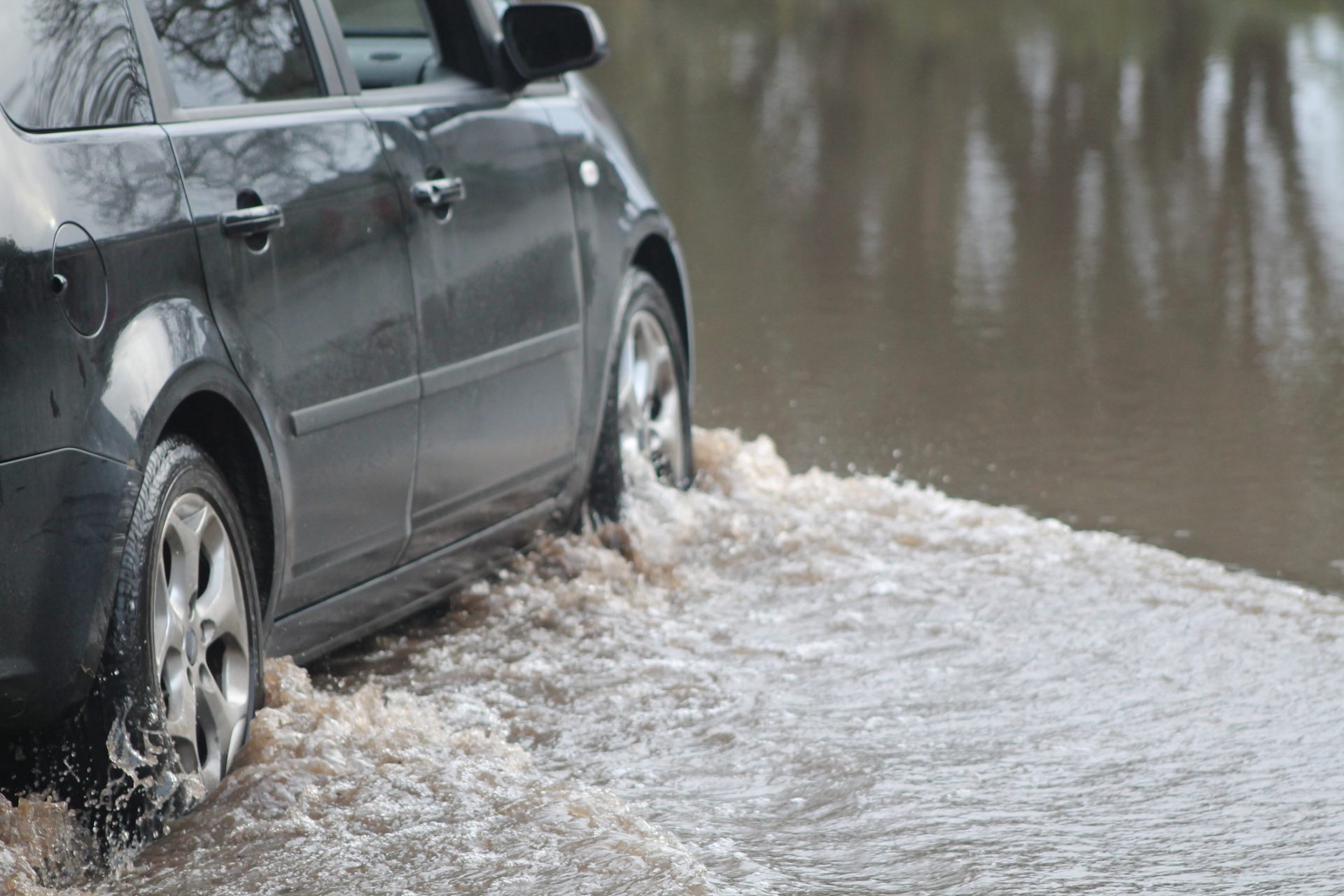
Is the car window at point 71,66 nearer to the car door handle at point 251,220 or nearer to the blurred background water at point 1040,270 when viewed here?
the car door handle at point 251,220

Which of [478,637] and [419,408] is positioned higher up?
[419,408]

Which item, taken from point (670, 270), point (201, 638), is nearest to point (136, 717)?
point (201, 638)

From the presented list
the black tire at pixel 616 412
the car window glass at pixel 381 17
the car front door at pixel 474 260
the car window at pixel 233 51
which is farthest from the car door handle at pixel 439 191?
the black tire at pixel 616 412

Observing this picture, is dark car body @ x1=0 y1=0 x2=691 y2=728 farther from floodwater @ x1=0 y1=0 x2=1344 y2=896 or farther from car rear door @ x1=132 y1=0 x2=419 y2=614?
floodwater @ x1=0 y1=0 x2=1344 y2=896

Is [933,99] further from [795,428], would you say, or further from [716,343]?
[795,428]

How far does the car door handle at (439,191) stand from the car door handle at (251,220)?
22.2 inches

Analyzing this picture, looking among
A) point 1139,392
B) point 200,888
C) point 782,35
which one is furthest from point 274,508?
point 782,35

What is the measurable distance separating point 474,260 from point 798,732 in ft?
4.22

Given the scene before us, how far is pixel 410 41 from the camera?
513 centimetres

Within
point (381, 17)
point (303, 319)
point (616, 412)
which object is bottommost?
point (616, 412)

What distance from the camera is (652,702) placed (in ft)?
14.6

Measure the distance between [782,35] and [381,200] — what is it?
77.8ft

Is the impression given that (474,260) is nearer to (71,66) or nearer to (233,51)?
(233,51)

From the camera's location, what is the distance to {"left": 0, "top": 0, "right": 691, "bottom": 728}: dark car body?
314 centimetres
